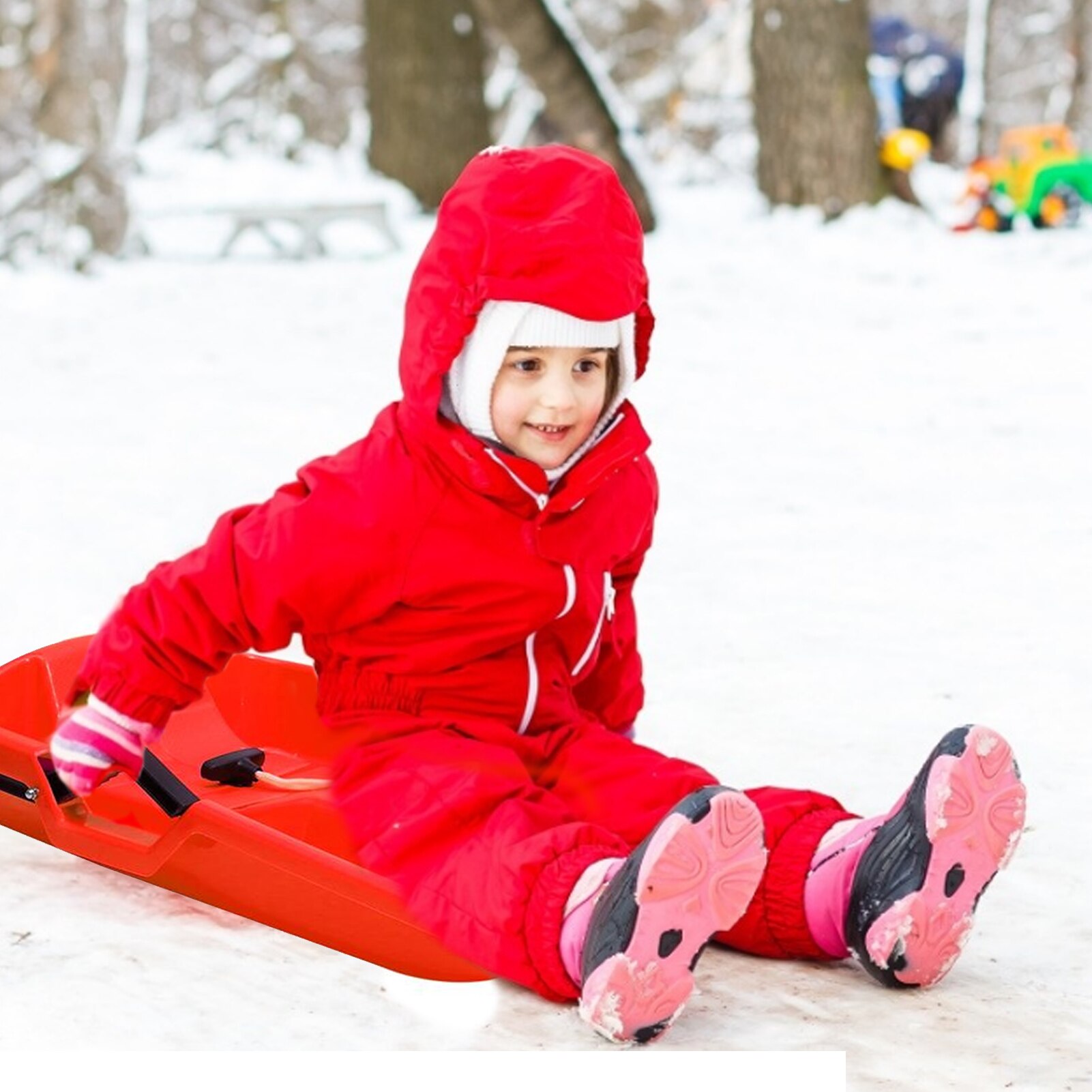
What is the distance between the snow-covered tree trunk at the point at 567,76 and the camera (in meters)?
9.59

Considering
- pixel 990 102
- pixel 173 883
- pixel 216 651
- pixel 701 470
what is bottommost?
pixel 990 102

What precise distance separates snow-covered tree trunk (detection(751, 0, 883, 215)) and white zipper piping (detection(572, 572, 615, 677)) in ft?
24.4

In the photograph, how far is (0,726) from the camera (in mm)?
2596

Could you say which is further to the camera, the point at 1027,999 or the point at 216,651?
the point at 216,651

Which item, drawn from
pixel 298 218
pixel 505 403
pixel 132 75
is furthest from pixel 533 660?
pixel 132 75

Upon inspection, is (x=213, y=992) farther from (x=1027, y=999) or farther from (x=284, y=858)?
(x=1027, y=999)

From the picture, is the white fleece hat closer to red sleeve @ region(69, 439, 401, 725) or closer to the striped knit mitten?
red sleeve @ region(69, 439, 401, 725)

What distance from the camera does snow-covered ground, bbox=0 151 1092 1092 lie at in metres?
1.96

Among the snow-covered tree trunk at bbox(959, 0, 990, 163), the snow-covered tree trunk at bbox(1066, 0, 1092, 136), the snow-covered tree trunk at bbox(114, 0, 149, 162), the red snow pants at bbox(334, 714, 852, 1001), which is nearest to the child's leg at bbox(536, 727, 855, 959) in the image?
the red snow pants at bbox(334, 714, 852, 1001)

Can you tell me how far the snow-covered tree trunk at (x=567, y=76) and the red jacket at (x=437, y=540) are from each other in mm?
7475

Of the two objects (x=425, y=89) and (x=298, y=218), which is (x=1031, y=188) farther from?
(x=298, y=218)

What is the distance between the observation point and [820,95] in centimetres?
954

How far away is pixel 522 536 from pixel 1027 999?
2.53 feet

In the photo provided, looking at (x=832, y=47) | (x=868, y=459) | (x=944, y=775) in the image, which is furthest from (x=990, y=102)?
(x=944, y=775)
